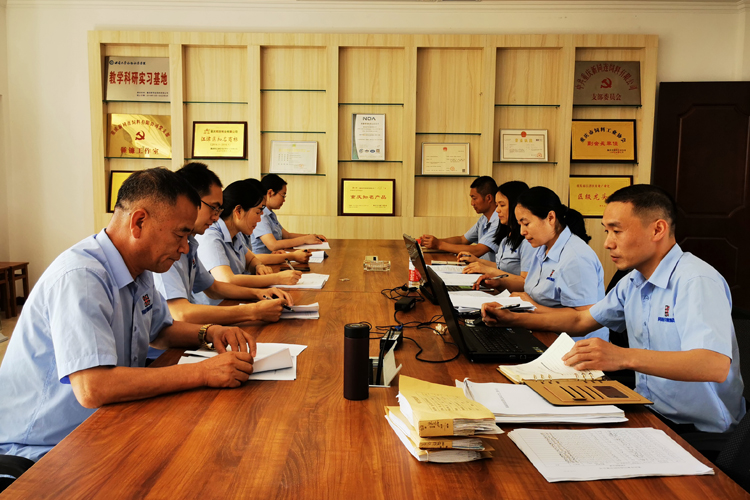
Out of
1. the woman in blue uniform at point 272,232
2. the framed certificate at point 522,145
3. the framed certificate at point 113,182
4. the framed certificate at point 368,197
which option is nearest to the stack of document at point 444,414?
the woman in blue uniform at point 272,232

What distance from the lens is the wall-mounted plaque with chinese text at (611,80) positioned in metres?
5.38

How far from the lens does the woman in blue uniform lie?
4.58 metres

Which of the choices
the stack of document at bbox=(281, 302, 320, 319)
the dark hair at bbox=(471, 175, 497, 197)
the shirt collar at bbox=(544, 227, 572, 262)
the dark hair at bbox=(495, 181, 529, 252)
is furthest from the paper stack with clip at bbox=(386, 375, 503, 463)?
the dark hair at bbox=(471, 175, 497, 197)

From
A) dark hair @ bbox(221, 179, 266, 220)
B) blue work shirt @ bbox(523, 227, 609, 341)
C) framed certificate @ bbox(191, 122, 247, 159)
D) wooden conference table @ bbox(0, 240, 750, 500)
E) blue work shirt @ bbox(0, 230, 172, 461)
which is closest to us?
wooden conference table @ bbox(0, 240, 750, 500)

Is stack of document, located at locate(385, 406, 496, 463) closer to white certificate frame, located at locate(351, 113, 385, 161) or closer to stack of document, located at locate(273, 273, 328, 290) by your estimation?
stack of document, located at locate(273, 273, 328, 290)

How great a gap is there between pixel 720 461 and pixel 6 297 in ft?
18.1

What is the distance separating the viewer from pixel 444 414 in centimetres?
110

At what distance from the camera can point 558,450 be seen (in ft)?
3.75

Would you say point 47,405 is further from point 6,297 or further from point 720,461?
point 6,297

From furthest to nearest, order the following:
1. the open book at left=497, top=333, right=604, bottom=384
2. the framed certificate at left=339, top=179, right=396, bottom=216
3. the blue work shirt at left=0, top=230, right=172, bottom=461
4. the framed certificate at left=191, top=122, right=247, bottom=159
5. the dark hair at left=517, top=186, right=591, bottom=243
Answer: the framed certificate at left=339, top=179, right=396, bottom=216, the framed certificate at left=191, top=122, right=247, bottom=159, the dark hair at left=517, top=186, right=591, bottom=243, the open book at left=497, top=333, right=604, bottom=384, the blue work shirt at left=0, top=230, right=172, bottom=461

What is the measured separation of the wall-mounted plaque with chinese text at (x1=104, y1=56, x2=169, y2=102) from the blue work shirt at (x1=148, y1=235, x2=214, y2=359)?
346 centimetres

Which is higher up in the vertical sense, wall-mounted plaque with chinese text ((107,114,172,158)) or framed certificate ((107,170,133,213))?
wall-mounted plaque with chinese text ((107,114,172,158))

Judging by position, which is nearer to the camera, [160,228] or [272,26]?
[160,228]

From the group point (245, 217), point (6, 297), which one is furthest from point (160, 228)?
point (6, 297)
